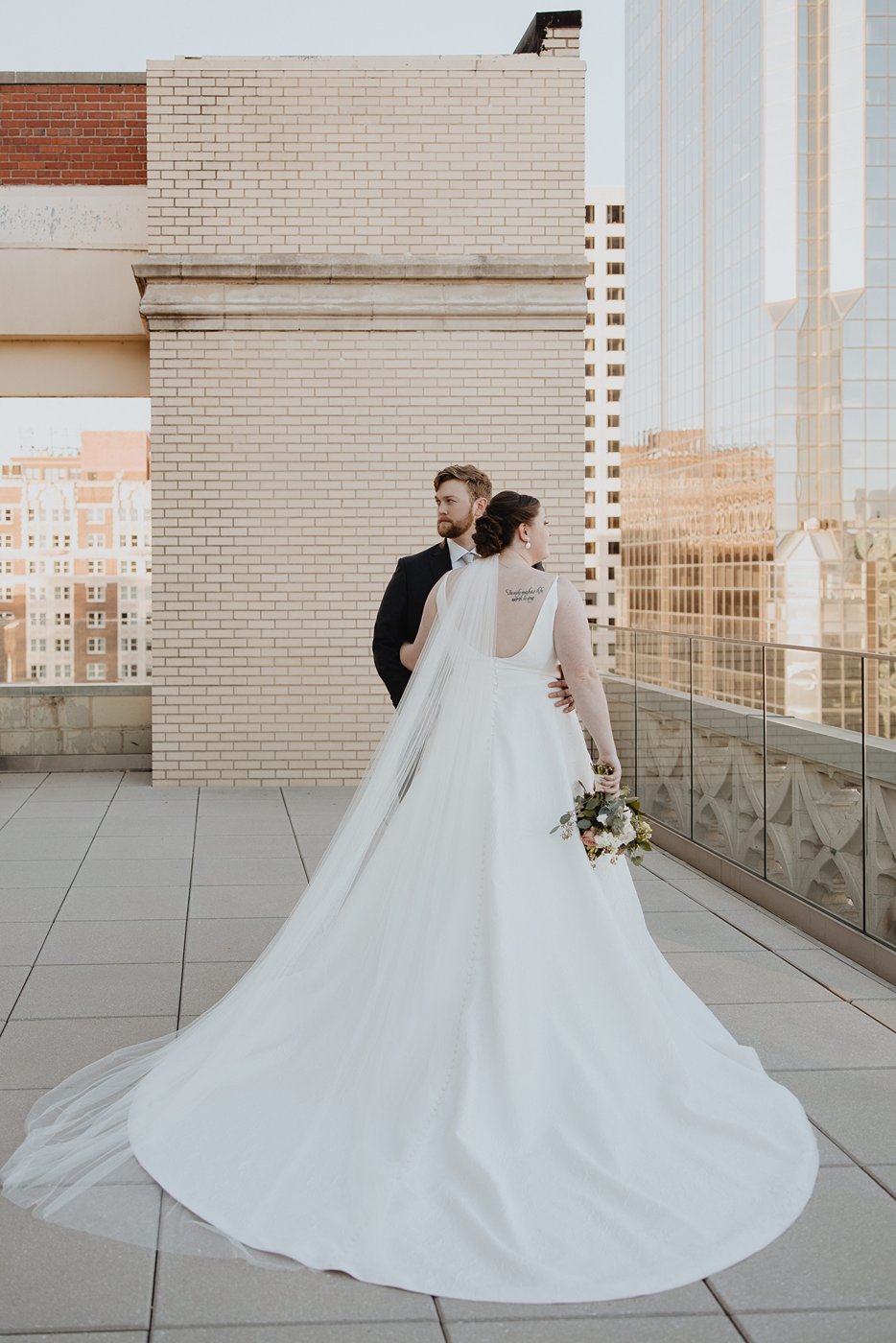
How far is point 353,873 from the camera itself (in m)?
4.70

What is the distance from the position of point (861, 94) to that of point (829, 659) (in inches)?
4560

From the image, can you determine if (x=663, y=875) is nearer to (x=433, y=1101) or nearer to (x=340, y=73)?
(x=433, y=1101)

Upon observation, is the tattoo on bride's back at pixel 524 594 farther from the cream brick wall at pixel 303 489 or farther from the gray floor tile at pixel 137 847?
the cream brick wall at pixel 303 489

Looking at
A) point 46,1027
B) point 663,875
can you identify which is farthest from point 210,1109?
point 663,875

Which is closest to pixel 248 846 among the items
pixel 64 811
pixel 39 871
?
pixel 39 871

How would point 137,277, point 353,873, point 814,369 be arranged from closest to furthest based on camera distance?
point 353,873, point 137,277, point 814,369

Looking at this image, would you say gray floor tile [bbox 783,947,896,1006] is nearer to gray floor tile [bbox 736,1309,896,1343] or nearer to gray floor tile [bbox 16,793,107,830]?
gray floor tile [bbox 736,1309,896,1343]

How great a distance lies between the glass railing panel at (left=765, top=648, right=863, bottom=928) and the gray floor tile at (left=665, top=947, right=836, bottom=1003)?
0.55 metres

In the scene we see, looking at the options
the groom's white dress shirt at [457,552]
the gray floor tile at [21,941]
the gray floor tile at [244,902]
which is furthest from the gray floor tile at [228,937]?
the groom's white dress shirt at [457,552]

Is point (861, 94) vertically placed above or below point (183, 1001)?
above

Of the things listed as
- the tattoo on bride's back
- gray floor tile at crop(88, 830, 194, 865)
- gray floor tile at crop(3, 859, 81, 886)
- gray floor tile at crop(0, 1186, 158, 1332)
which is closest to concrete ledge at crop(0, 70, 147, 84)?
gray floor tile at crop(88, 830, 194, 865)

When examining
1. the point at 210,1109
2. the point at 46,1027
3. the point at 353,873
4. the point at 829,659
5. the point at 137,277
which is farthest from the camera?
the point at 137,277

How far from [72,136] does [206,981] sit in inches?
378

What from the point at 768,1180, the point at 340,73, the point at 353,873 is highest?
the point at 340,73
